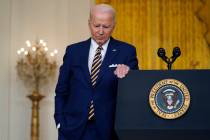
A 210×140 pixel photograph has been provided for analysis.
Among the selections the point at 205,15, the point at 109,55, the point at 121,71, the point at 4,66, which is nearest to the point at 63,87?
the point at 109,55

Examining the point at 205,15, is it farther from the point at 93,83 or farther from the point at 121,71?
the point at 121,71

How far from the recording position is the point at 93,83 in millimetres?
2564

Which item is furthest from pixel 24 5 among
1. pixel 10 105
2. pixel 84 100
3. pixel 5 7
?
pixel 84 100

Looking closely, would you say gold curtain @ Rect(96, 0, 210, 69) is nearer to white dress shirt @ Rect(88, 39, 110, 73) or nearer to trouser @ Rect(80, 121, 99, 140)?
white dress shirt @ Rect(88, 39, 110, 73)

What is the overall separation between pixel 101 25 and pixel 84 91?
1.15 ft

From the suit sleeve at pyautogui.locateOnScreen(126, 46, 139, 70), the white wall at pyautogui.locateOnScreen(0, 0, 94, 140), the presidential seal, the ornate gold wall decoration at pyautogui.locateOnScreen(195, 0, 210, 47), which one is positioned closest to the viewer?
the presidential seal

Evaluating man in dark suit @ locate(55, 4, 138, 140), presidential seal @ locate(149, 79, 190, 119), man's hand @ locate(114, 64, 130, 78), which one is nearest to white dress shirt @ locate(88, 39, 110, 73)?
man in dark suit @ locate(55, 4, 138, 140)

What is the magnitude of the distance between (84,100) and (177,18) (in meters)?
5.19

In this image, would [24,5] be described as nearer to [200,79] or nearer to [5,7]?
[5,7]

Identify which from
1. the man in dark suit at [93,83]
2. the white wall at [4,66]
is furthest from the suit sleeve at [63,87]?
the white wall at [4,66]

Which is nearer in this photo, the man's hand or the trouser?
the man's hand

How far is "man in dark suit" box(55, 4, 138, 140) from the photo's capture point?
99.6 inches

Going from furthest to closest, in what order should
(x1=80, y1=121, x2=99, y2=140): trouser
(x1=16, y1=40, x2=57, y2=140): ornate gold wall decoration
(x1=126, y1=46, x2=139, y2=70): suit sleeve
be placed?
1. (x1=16, y1=40, x2=57, y2=140): ornate gold wall decoration
2. (x1=126, y1=46, x2=139, y2=70): suit sleeve
3. (x1=80, y1=121, x2=99, y2=140): trouser

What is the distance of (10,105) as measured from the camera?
7.62 m
